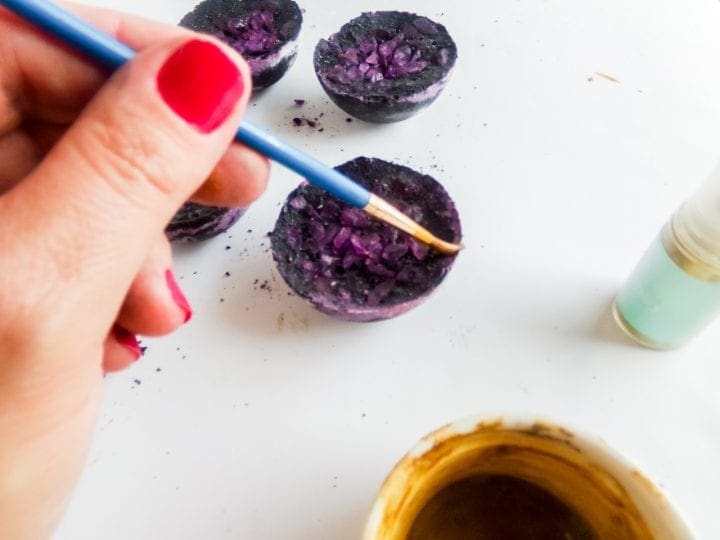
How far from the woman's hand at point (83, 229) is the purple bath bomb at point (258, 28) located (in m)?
0.30

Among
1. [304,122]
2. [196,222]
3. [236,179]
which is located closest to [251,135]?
[236,179]

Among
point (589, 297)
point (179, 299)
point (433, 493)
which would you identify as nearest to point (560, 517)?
point (433, 493)

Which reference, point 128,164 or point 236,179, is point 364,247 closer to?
point 236,179

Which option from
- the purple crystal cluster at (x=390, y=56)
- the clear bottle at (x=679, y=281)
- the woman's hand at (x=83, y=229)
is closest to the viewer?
the woman's hand at (x=83, y=229)

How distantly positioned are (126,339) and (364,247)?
0.23m

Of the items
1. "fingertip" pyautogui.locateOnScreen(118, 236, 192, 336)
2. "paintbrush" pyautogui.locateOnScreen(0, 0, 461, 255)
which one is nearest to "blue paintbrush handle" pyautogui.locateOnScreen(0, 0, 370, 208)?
"paintbrush" pyautogui.locateOnScreen(0, 0, 461, 255)

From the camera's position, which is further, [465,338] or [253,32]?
[253,32]

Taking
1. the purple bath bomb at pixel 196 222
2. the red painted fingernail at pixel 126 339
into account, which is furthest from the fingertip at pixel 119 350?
the purple bath bomb at pixel 196 222

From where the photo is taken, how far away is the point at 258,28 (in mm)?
818

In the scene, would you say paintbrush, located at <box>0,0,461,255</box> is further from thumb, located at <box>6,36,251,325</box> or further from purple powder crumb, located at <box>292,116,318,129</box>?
purple powder crumb, located at <box>292,116,318,129</box>

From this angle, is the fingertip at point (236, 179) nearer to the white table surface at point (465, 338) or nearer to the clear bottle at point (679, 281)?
the white table surface at point (465, 338)

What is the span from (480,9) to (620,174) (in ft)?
0.97

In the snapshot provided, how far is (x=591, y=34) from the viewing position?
87 cm

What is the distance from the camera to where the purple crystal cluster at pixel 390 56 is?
0.78m
